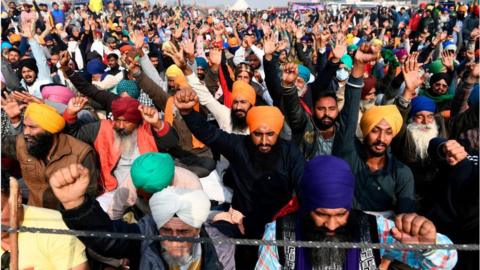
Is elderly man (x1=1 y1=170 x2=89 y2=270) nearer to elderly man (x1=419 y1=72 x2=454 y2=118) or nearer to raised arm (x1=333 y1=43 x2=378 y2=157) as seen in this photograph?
raised arm (x1=333 y1=43 x2=378 y2=157)

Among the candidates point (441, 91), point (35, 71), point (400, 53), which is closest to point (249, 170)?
point (441, 91)

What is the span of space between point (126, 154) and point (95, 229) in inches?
73.2

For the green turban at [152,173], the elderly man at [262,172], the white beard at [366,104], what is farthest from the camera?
the white beard at [366,104]

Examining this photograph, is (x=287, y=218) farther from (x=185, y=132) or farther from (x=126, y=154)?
(x=185, y=132)

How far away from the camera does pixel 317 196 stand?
7.23 feet

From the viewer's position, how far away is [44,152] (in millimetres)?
3566

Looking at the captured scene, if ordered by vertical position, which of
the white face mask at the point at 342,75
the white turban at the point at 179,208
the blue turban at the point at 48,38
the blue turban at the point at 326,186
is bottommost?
the white turban at the point at 179,208

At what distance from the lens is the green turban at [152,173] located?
10.1 feet

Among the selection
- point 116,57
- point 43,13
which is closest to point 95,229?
point 116,57

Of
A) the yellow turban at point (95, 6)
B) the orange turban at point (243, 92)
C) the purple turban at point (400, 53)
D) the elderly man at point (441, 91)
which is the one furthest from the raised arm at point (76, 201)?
the yellow turban at point (95, 6)

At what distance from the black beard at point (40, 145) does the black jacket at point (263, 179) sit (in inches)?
59.2

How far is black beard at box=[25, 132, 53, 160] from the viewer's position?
353 cm

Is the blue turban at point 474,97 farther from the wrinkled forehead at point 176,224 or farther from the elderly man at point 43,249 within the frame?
the elderly man at point 43,249

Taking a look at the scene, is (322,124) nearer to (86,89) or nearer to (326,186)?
(326,186)
